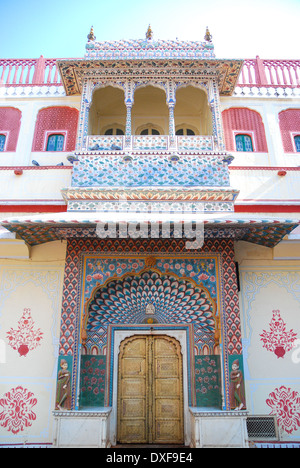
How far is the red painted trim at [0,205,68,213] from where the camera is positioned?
7.68m

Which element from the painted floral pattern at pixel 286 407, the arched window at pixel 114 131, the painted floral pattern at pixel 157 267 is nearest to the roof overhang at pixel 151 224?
Result: the painted floral pattern at pixel 157 267

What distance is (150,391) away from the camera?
242 inches

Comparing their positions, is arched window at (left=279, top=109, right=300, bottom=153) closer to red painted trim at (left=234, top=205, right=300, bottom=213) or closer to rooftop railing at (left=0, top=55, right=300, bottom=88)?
rooftop railing at (left=0, top=55, right=300, bottom=88)

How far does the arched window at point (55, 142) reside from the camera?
342 inches

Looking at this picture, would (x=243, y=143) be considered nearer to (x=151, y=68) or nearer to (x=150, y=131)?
(x=150, y=131)

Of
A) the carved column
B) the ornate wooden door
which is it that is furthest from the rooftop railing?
the ornate wooden door

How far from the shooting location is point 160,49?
7.93 m

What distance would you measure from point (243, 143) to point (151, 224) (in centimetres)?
428

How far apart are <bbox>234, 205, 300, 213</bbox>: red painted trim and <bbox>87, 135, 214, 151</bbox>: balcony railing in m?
1.36

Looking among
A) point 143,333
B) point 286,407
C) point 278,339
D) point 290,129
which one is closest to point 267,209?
point 290,129

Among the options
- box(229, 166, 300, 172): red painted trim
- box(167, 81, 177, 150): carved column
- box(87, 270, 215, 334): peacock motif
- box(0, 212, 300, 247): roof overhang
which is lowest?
box(87, 270, 215, 334): peacock motif

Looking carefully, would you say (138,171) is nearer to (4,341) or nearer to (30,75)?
(4,341)

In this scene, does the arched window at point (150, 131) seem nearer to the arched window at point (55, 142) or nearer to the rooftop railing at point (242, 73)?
the arched window at point (55, 142)

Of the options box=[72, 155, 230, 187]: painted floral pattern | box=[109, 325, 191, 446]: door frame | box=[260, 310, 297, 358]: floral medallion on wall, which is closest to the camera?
box=[109, 325, 191, 446]: door frame
